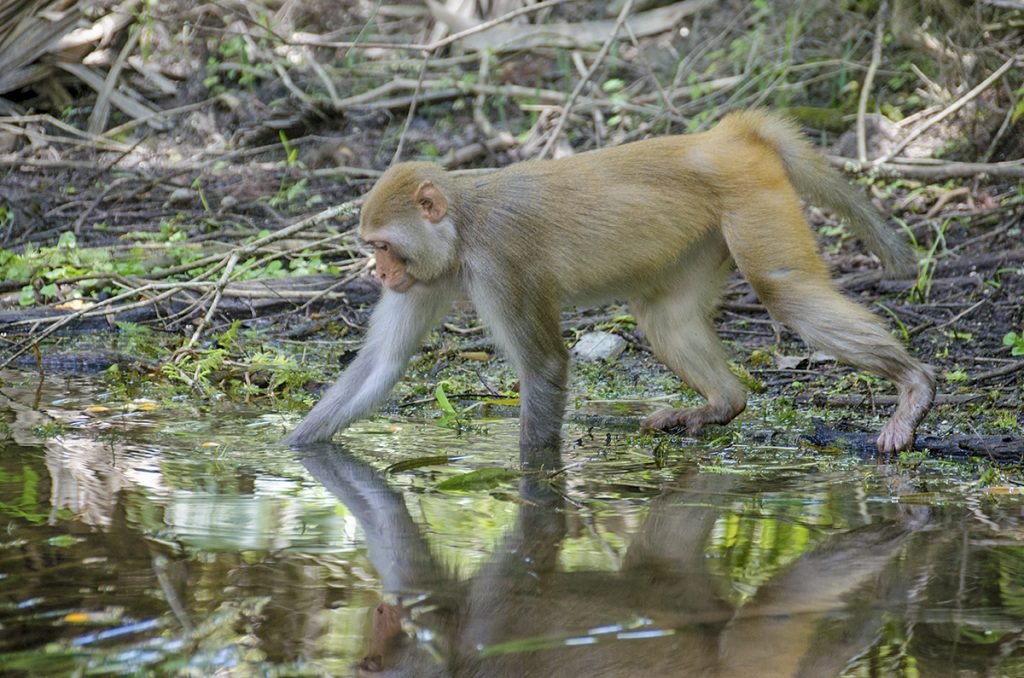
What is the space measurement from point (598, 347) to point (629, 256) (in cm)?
196

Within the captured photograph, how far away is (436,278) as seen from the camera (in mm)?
5531

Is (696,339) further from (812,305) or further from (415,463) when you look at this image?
(415,463)

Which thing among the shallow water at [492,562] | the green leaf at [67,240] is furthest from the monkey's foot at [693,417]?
the green leaf at [67,240]

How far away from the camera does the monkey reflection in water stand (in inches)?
112

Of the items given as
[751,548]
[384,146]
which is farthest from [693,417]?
[384,146]

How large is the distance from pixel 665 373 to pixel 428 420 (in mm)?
1850

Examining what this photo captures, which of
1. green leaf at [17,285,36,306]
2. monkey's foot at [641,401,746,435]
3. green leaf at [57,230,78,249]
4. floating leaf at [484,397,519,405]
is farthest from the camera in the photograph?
green leaf at [57,230,78,249]

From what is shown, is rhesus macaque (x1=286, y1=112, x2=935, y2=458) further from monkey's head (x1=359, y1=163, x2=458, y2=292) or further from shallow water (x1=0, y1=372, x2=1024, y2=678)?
shallow water (x1=0, y1=372, x2=1024, y2=678)

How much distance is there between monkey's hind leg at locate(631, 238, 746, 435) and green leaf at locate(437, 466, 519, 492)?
1.38 m

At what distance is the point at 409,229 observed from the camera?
5.37 metres

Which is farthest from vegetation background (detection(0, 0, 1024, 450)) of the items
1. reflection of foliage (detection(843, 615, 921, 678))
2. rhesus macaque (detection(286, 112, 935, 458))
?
reflection of foliage (detection(843, 615, 921, 678))

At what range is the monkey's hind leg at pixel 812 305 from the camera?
17.5ft

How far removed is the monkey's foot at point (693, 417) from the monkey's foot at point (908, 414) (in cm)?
86

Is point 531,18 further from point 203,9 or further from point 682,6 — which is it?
point 203,9
